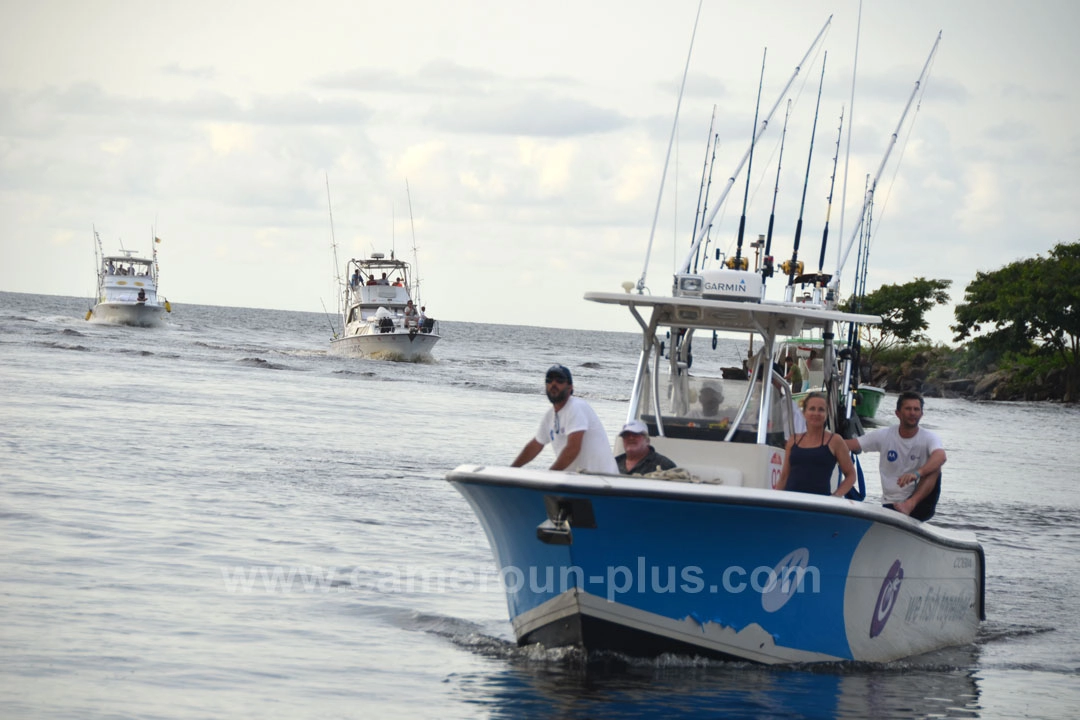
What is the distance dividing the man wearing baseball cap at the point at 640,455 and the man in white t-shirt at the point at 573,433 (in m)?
0.45

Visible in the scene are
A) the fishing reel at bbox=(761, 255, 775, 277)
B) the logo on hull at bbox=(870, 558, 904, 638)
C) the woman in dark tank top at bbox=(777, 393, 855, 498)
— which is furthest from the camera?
the fishing reel at bbox=(761, 255, 775, 277)

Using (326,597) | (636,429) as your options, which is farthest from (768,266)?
(326,597)

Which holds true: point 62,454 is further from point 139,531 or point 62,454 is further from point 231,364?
point 231,364

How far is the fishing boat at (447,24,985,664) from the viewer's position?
8.24m

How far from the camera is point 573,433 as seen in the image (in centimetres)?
874

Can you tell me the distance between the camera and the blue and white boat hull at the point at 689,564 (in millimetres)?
8203

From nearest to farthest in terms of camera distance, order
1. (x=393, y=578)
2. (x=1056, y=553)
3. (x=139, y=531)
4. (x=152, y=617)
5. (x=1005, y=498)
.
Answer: (x=152, y=617) < (x=393, y=578) < (x=139, y=531) < (x=1056, y=553) < (x=1005, y=498)

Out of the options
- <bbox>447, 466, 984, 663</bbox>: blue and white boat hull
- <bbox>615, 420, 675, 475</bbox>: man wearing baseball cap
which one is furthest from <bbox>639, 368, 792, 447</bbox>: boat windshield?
<bbox>447, 466, 984, 663</bbox>: blue and white boat hull

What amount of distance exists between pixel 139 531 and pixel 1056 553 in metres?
10.2

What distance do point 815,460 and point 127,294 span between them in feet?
214

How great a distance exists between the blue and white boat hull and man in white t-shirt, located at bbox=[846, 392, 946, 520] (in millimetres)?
472

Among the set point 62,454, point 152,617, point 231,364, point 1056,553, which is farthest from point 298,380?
point 152,617

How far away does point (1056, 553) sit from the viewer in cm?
1598

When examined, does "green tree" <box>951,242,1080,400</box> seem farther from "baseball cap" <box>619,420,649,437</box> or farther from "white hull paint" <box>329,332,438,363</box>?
"baseball cap" <box>619,420,649,437</box>
